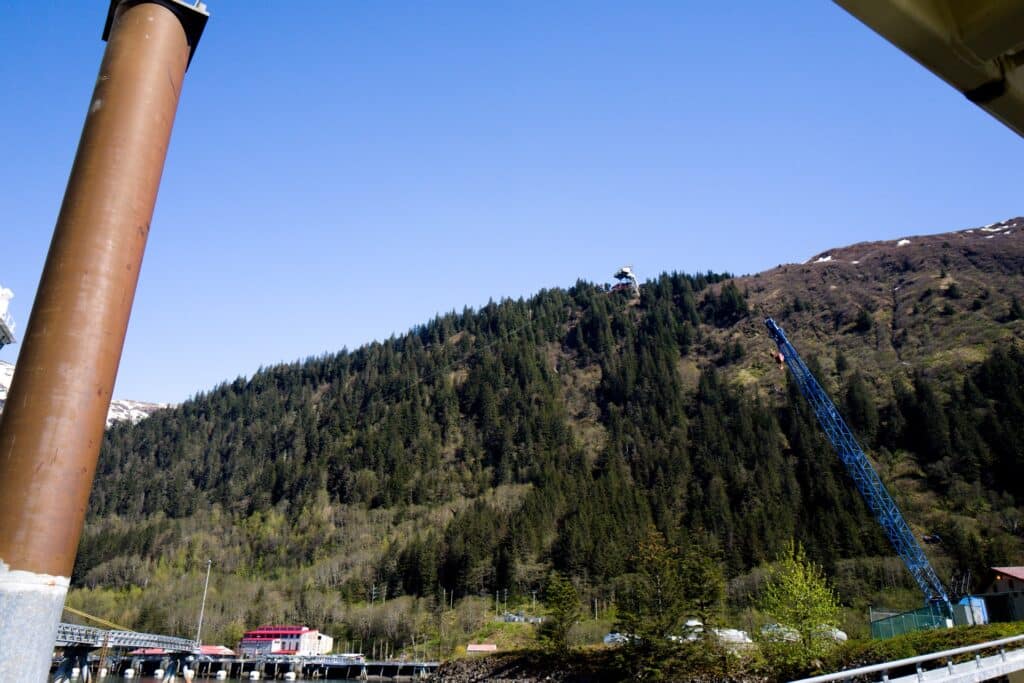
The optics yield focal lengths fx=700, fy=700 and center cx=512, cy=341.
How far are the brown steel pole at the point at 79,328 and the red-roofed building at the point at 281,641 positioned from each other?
111 metres

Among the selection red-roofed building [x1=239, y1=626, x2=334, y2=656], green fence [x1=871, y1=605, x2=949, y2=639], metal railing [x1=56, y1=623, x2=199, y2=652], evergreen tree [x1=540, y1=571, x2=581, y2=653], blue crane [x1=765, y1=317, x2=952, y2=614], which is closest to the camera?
green fence [x1=871, y1=605, x2=949, y2=639]

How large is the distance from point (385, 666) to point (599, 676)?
5955cm

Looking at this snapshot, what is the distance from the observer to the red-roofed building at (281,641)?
10331cm

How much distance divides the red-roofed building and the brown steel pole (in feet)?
364

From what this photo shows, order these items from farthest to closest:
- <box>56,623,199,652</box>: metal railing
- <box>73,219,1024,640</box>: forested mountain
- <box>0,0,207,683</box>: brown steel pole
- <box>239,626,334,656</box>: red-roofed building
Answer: <box>73,219,1024,640</box>: forested mountain
<box>239,626,334,656</box>: red-roofed building
<box>56,623,199,652</box>: metal railing
<box>0,0,207,683</box>: brown steel pole

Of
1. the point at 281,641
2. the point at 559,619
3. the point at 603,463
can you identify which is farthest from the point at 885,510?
the point at 281,641

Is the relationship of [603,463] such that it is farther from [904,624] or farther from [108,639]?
[108,639]

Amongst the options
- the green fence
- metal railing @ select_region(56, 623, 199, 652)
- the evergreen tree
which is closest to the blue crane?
the green fence

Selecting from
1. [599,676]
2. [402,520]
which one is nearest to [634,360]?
[402,520]

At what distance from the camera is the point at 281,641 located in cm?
10388

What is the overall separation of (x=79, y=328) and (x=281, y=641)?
113054 mm

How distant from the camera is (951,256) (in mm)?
191375

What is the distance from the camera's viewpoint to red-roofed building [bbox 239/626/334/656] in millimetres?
103312

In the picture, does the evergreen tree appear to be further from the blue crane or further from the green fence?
the blue crane
